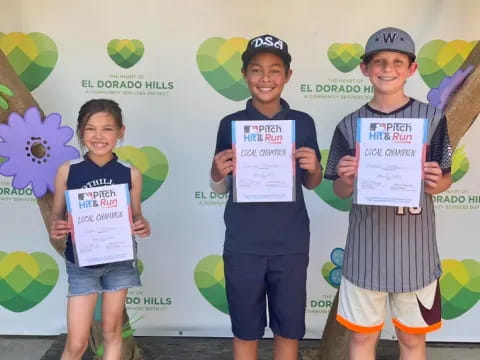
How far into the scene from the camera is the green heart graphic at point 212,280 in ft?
11.6

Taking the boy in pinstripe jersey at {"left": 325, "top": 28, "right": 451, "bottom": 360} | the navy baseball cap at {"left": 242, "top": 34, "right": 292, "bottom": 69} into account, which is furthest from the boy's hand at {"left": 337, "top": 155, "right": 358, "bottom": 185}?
the navy baseball cap at {"left": 242, "top": 34, "right": 292, "bottom": 69}

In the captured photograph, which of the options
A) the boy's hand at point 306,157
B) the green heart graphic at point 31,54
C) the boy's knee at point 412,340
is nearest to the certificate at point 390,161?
the boy's hand at point 306,157

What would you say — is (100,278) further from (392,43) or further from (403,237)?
(392,43)

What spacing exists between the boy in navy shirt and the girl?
0.44 meters

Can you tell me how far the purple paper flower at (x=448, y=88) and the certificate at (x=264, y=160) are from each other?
0.99 metres

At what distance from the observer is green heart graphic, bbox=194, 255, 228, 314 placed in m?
3.53

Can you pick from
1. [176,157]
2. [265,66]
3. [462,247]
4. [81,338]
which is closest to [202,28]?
[176,157]

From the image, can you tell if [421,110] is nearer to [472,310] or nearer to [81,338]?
[81,338]

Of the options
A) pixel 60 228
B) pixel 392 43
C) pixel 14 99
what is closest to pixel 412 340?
pixel 392 43

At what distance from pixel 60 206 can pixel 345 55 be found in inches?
77.7

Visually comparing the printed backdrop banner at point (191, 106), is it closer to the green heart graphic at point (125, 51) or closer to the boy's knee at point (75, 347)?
the green heart graphic at point (125, 51)

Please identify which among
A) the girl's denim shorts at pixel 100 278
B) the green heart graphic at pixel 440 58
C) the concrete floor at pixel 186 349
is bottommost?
the concrete floor at pixel 186 349

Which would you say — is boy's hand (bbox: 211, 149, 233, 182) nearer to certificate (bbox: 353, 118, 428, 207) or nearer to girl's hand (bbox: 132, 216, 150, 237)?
girl's hand (bbox: 132, 216, 150, 237)

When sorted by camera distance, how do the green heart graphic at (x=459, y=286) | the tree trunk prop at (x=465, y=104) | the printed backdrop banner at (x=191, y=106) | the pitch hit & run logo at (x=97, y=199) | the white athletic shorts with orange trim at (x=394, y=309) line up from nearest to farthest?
the white athletic shorts with orange trim at (x=394, y=309)
the pitch hit & run logo at (x=97, y=199)
the tree trunk prop at (x=465, y=104)
the printed backdrop banner at (x=191, y=106)
the green heart graphic at (x=459, y=286)
